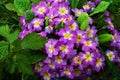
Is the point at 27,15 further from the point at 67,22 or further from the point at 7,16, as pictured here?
the point at 7,16

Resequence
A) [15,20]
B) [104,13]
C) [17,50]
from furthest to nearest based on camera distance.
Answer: [15,20] < [104,13] < [17,50]

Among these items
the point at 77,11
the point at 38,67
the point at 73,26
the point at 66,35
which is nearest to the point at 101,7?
the point at 77,11

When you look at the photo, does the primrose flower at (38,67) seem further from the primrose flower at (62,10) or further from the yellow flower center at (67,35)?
the primrose flower at (62,10)

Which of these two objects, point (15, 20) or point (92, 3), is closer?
point (92, 3)

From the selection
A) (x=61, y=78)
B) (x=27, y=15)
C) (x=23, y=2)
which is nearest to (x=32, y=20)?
(x=27, y=15)

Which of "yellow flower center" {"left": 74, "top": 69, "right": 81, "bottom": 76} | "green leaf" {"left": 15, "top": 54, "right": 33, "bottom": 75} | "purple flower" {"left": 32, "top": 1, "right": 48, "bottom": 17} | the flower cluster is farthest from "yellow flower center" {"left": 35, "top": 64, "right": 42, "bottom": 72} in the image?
"purple flower" {"left": 32, "top": 1, "right": 48, "bottom": 17}

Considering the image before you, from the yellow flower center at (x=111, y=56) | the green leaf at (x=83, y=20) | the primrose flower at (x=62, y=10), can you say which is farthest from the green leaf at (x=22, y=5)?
the yellow flower center at (x=111, y=56)

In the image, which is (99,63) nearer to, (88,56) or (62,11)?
(88,56)
